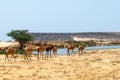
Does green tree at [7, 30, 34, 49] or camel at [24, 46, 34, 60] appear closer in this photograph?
camel at [24, 46, 34, 60]

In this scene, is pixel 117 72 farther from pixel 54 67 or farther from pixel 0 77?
pixel 0 77

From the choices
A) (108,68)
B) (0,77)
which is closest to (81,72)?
(108,68)

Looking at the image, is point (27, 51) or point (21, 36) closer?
point (27, 51)

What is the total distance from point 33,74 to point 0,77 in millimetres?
2159

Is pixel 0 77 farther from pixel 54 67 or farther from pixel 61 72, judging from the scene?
pixel 54 67

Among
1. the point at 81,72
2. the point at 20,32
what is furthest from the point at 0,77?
the point at 20,32

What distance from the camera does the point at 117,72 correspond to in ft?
77.3

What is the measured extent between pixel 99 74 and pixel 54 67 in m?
4.47

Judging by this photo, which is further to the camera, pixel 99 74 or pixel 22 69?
pixel 22 69

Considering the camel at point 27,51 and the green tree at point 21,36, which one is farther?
the green tree at point 21,36

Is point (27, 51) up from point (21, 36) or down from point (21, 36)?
up

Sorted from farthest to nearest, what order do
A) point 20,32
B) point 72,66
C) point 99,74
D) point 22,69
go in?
point 20,32
point 72,66
point 22,69
point 99,74

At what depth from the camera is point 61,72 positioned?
80.0ft

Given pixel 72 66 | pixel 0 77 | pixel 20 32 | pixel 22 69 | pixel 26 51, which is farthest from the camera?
pixel 20 32
